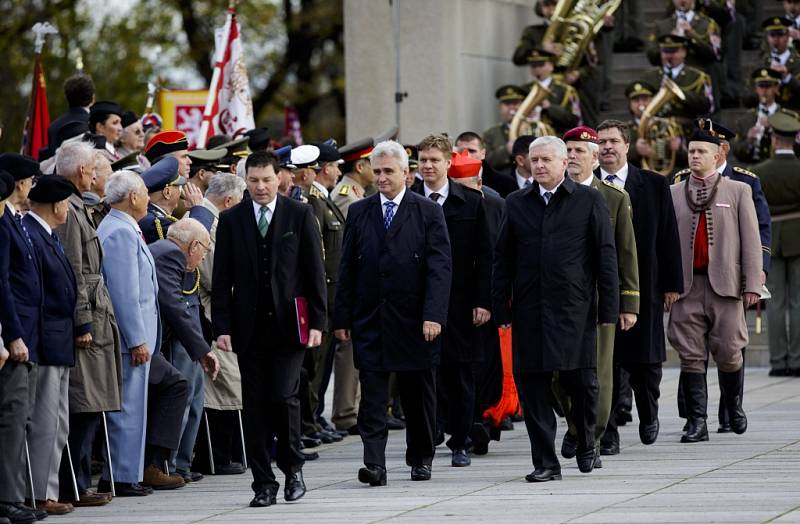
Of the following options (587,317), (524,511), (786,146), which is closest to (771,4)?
(786,146)

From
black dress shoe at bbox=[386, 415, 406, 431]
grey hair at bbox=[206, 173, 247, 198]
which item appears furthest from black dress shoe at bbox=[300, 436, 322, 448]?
grey hair at bbox=[206, 173, 247, 198]

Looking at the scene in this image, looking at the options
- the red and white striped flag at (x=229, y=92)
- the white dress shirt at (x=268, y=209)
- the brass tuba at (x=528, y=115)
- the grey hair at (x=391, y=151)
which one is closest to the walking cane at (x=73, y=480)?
the white dress shirt at (x=268, y=209)

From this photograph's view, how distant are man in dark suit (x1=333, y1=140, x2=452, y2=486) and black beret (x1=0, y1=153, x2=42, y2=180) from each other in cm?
202

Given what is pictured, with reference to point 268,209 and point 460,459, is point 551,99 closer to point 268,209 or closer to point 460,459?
point 460,459

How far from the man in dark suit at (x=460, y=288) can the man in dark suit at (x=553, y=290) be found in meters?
0.96

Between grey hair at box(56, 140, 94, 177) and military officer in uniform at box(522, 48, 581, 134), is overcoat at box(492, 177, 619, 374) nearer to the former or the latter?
grey hair at box(56, 140, 94, 177)

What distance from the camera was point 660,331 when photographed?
13.1 m

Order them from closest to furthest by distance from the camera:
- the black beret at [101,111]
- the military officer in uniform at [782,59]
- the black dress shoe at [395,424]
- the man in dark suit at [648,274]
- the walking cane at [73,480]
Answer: the walking cane at [73,480] < the man in dark suit at [648,274] < the black beret at [101,111] < the black dress shoe at [395,424] < the military officer in uniform at [782,59]

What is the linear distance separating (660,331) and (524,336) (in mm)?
1962

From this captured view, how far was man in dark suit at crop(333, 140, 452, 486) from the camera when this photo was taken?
11.5m

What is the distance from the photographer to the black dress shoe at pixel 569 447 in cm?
1210

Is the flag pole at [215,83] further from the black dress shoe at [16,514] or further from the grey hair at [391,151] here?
the black dress shoe at [16,514]

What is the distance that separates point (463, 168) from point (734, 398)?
2.48m

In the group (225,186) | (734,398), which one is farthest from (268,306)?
(734,398)
